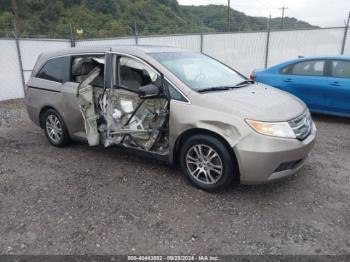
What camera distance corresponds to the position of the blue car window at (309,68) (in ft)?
21.8

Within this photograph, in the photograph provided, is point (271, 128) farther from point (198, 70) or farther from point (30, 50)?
point (30, 50)

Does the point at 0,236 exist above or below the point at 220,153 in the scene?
below

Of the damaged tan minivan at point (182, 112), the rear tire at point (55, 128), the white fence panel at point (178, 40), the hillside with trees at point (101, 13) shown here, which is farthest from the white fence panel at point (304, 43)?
the hillside with trees at point (101, 13)

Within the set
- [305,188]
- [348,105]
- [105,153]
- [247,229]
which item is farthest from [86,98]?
[348,105]

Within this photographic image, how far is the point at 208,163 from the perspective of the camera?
3680 mm

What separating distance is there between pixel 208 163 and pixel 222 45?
33.9 feet

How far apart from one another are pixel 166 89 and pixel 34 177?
2182mm

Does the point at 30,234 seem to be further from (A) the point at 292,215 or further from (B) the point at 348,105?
(B) the point at 348,105

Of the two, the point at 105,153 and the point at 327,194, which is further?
the point at 105,153

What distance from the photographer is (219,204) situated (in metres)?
3.54

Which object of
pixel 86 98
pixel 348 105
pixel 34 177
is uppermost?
pixel 86 98

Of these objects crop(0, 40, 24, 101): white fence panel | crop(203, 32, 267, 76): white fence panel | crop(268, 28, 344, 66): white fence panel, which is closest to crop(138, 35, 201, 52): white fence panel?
crop(203, 32, 267, 76): white fence panel

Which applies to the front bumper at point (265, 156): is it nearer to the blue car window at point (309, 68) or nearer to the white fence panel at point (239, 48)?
the blue car window at point (309, 68)

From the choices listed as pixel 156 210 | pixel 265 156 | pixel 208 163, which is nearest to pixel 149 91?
pixel 208 163
